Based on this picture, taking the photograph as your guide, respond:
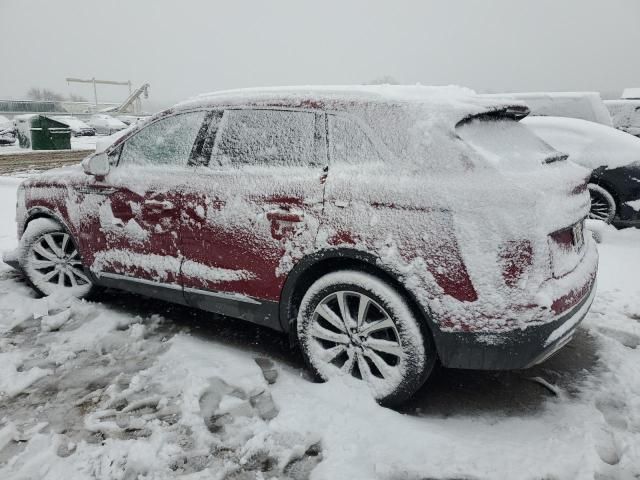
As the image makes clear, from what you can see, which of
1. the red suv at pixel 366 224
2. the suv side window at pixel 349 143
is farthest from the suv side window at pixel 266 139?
the suv side window at pixel 349 143

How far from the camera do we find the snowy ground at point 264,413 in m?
2.30

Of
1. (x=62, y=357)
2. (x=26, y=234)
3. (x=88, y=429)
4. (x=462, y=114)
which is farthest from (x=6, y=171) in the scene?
(x=462, y=114)

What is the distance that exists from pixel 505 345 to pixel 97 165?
3.00m

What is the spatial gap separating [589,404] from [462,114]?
1778 mm

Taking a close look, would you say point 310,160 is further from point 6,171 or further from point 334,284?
point 6,171

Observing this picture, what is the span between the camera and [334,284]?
268cm

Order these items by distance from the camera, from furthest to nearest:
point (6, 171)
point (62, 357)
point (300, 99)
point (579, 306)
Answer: point (6, 171) → point (62, 357) → point (300, 99) → point (579, 306)

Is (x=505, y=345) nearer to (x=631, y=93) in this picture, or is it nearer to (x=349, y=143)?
(x=349, y=143)

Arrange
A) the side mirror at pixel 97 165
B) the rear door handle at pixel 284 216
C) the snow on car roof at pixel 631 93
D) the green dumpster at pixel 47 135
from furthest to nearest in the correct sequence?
the green dumpster at pixel 47 135 < the snow on car roof at pixel 631 93 < the side mirror at pixel 97 165 < the rear door handle at pixel 284 216

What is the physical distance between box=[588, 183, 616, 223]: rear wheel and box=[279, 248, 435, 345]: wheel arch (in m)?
4.73

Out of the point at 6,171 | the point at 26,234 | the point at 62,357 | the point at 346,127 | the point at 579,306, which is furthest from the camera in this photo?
the point at 6,171

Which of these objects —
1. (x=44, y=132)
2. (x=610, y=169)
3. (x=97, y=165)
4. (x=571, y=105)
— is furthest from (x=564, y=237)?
(x=44, y=132)

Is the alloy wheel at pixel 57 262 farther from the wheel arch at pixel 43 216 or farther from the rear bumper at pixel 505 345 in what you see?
the rear bumper at pixel 505 345

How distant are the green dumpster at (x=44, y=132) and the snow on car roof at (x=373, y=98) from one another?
21.0m
